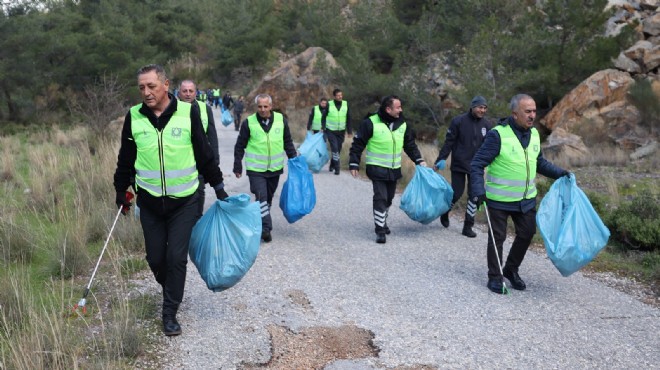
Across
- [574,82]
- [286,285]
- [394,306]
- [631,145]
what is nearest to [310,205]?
[286,285]

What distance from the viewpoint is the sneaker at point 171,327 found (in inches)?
178

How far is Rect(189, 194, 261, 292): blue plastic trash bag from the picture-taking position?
4711mm

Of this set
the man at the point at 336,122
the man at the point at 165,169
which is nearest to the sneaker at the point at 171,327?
the man at the point at 165,169

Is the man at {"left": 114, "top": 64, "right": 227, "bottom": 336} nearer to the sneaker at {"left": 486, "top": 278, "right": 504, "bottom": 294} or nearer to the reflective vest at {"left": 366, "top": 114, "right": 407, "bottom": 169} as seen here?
the sneaker at {"left": 486, "top": 278, "right": 504, "bottom": 294}

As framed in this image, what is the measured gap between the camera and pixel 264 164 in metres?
7.79

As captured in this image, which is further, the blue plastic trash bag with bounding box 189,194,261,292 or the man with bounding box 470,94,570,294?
the man with bounding box 470,94,570,294

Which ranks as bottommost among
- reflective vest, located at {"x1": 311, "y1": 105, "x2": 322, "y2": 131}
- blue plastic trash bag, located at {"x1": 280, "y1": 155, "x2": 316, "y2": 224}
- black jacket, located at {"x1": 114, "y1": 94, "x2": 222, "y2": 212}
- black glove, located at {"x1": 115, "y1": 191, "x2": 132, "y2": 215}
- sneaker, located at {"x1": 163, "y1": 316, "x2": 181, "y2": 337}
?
sneaker, located at {"x1": 163, "y1": 316, "x2": 181, "y2": 337}

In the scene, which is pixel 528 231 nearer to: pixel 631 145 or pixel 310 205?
pixel 310 205

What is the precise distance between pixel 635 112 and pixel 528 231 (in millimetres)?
15038

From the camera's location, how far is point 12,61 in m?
23.9

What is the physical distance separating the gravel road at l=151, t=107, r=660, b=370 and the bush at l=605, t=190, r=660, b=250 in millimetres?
1252

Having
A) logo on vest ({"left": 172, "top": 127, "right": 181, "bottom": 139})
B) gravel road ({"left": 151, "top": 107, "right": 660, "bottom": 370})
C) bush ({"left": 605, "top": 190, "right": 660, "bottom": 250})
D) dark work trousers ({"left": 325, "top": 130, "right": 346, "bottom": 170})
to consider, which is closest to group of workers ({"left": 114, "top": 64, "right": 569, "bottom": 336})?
logo on vest ({"left": 172, "top": 127, "right": 181, "bottom": 139})

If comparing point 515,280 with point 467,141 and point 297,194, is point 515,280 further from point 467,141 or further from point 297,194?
point 297,194

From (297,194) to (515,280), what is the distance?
3035 millimetres
